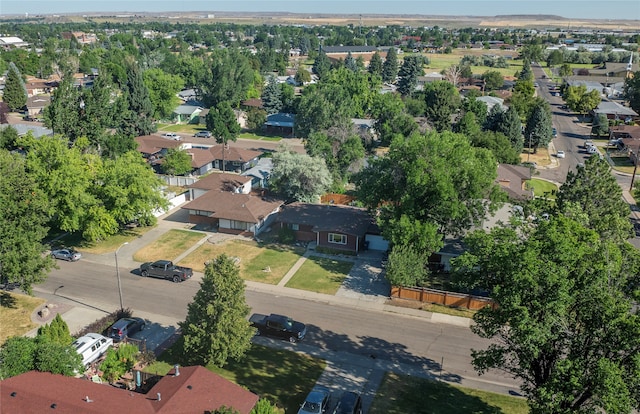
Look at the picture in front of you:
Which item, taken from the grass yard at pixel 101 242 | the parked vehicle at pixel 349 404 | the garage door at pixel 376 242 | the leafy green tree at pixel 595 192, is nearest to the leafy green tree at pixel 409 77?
the garage door at pixel 376 242

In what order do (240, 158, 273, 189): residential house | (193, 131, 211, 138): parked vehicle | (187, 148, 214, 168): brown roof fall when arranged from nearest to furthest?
1. (240, 158, 273, 189): residential house
2. (187, 148, 214, 168): brown roof
3. (193, 131, 211, 138): parked vehicle

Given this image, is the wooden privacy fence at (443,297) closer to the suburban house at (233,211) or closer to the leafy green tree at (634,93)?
the suburban house at (233,211)

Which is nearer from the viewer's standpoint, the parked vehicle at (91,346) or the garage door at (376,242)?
the parked vehicle at (91,346)

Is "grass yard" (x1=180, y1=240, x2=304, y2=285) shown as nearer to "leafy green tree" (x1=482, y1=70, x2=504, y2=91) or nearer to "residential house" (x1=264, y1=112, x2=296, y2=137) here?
"residential house" (x1=264, y1=112, x2=296, y2=137)

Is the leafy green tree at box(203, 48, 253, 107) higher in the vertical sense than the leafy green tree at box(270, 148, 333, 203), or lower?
higher

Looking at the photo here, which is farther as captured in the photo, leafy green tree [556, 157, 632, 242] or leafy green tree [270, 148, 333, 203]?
leafy green tree [270, 148, 333, 203]

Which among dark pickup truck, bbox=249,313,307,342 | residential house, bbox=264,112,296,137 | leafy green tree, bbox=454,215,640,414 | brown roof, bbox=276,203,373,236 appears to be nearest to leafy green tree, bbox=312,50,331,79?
residential house, bbox=264,112,296,137

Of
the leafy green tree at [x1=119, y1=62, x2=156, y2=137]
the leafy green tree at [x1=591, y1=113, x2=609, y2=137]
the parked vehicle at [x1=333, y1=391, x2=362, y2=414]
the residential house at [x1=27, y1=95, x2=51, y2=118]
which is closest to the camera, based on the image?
the parked vehicle at [x1=333, y1=391, x2=362, y2=414]
